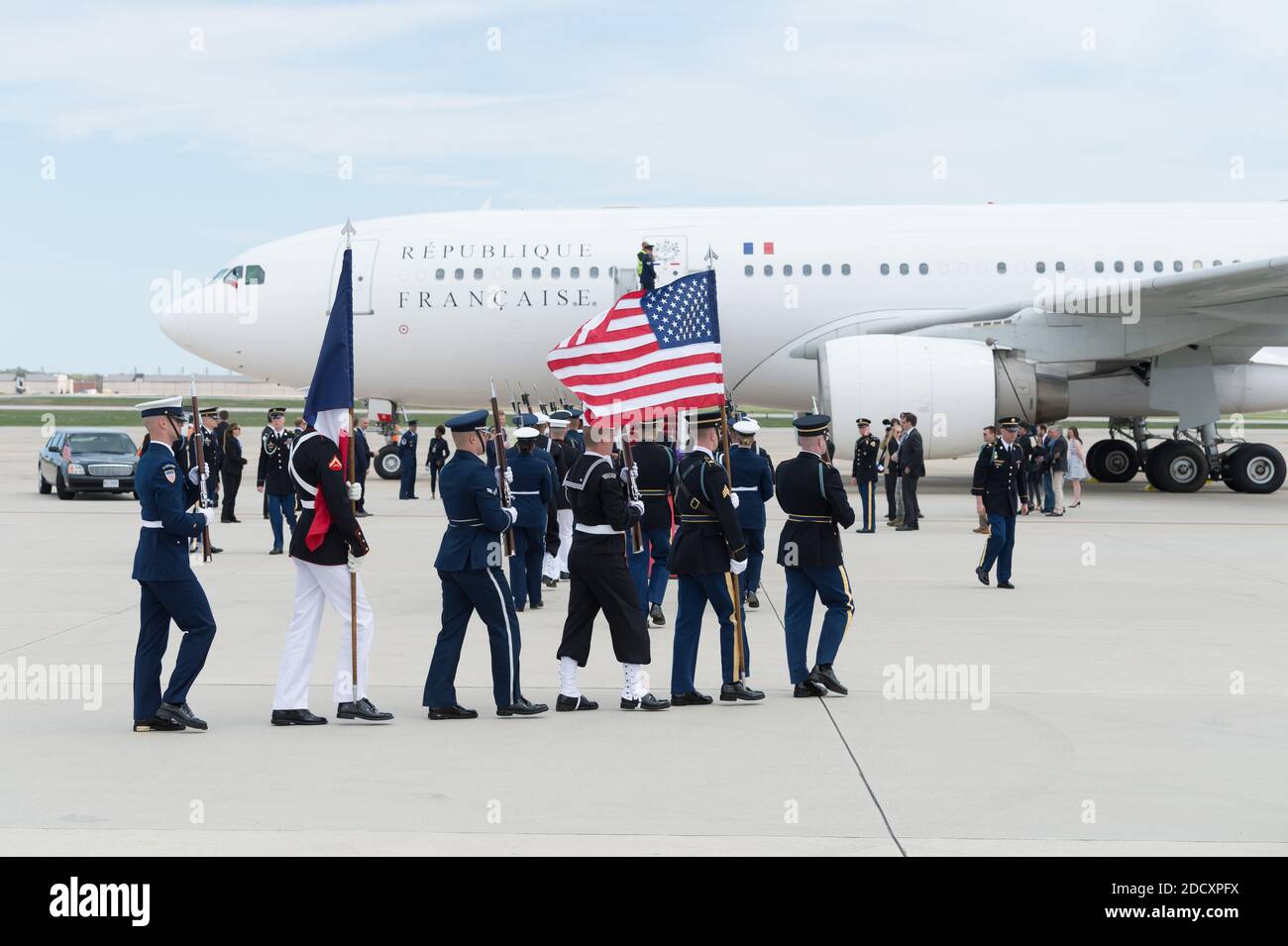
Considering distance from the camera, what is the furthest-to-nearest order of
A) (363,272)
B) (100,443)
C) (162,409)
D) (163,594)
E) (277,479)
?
(100,443) → (363,272) → (277,479) → (162,409) → (163,594)

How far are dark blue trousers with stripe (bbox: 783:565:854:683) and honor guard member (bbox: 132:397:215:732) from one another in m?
3.26

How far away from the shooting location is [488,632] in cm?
741

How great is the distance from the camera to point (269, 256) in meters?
23.8

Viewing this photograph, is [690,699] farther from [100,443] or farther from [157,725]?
[100,443]

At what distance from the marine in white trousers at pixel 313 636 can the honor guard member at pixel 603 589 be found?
110 cm

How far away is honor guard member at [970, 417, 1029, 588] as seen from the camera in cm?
→ 1200

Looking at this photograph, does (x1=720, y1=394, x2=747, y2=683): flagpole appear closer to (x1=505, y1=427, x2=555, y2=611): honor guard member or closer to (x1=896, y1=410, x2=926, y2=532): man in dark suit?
(x1=505, y1=427, x2=555, y2=611): honor guard member

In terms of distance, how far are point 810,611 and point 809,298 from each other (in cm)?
1552

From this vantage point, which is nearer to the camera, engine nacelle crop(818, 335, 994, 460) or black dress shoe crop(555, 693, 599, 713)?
black dress shoe crop(555, 693, 599, 713)

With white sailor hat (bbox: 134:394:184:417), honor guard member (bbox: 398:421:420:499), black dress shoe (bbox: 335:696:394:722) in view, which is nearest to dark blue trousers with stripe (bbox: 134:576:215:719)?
black dress shoe (bbox: 335:696:394:722)

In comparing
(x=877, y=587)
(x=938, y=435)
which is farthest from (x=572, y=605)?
(x=938, y=435)

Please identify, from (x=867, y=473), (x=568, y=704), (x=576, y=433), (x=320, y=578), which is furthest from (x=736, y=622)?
(x=867, y=473)

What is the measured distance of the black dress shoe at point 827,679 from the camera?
7703 mm

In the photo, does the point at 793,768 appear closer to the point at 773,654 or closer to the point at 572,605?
the point at 572,605
